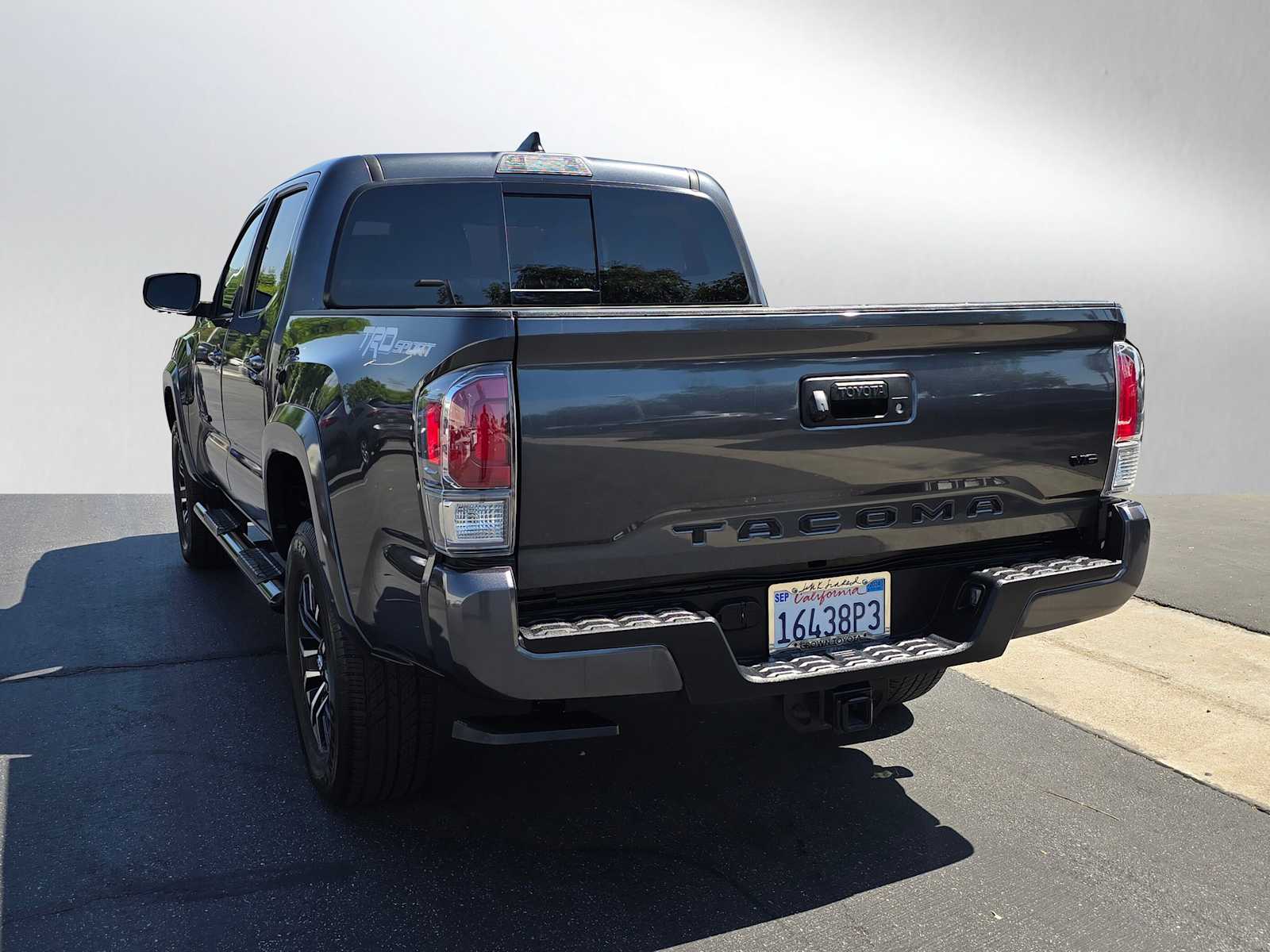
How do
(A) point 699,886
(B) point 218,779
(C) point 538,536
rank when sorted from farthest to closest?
1. (B) point 218,779
2. (A) point 699,886
3. (C) point 538,536

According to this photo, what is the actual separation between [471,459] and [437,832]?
140 cm

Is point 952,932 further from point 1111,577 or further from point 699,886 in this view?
point 1111,577

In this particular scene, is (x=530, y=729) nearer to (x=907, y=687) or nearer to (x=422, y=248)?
(x=907, y=687)

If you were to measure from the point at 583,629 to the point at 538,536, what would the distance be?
245 millimetres

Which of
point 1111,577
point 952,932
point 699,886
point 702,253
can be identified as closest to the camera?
point 952,932

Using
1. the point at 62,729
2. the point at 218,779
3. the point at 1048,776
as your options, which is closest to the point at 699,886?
the point at 1048,776

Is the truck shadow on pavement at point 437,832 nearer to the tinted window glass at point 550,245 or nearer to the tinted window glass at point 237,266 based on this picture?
the tinted window glass at point 550,245

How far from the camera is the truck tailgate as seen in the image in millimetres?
2709

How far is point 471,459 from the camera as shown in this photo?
2625 millimetres

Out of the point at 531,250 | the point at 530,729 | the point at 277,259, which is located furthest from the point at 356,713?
the point at 277,259

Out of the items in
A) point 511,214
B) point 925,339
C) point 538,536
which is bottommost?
point 538,536

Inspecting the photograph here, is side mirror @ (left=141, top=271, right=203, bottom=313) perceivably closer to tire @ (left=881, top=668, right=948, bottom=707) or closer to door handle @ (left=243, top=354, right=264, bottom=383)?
door handle @ (left=243, top=354, right=264, bottom=383)

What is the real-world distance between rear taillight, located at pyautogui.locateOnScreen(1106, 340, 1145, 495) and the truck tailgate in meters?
0.04

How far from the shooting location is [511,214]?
4.50 metres
